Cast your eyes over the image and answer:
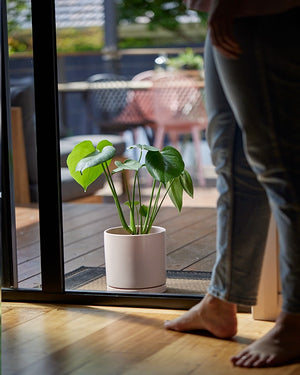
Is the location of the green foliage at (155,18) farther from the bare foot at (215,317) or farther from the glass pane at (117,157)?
the bare foot at (215,317)

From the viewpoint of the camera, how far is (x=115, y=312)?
163 cm

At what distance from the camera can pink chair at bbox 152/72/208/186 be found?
14.1ft

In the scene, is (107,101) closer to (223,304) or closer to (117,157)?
(117,157)

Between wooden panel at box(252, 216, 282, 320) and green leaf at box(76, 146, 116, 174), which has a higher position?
green leaf at box(76, 146, 116, 174)

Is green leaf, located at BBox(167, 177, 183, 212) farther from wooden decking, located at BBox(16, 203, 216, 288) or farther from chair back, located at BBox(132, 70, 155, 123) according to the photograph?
chair back, located at BBox(132, 70, 155, 123)

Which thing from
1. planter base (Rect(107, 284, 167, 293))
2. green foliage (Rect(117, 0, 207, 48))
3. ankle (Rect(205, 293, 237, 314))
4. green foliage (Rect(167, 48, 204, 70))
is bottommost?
planter base (Rect(107, 284, 167, 293))

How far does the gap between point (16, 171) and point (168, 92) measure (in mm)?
1684

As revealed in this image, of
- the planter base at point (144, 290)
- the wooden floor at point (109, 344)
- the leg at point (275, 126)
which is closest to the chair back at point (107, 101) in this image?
the planter base at point (144, 290)

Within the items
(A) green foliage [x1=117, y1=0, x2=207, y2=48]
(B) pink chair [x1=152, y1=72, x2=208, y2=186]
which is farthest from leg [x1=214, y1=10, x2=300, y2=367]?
(A) green foliage [x1=117, y1=0, x2=207, y2=48]

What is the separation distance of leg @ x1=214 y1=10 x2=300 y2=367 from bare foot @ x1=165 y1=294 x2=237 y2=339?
123 mm

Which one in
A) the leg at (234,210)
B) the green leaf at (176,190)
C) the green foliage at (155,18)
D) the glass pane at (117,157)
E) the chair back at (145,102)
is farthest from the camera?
the green foliage at (155,18)

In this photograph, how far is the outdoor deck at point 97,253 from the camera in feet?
5.79

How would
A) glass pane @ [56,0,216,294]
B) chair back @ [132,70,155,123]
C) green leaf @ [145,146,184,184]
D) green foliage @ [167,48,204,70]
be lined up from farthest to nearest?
green foliage @ [167,48,204,70], chair back @ [132,70,155,123], glass pane @ [56,0,216,294], green leaf @ [145,146,184,184]

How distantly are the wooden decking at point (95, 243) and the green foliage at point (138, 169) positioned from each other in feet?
0.42
